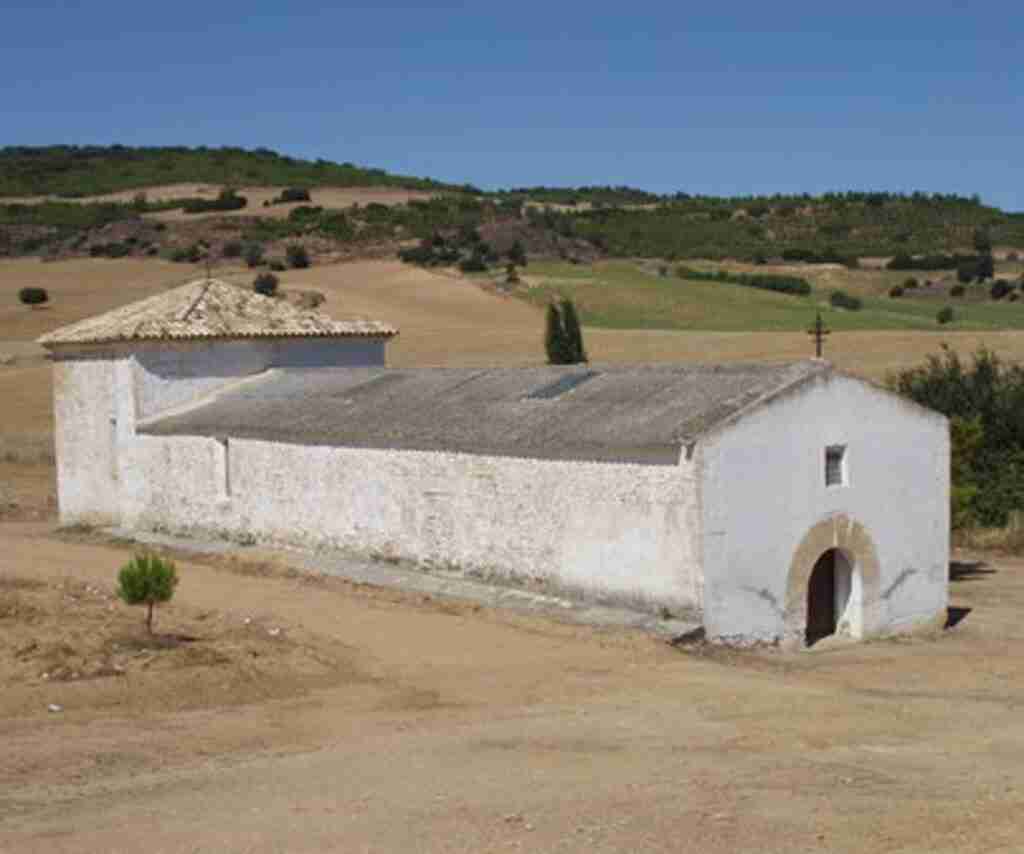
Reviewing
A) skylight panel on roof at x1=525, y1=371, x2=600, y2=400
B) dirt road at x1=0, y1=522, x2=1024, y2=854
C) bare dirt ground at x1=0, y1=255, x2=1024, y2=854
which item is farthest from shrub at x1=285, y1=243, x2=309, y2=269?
dirt road at x1=0, y1=522, x2=1024, y2=854

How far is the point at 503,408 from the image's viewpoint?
19.5 meters

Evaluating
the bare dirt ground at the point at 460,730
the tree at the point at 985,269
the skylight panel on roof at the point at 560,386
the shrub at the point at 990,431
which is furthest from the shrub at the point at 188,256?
the skylight panel on roof at the point at 560,386

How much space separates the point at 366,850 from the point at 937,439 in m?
11.0

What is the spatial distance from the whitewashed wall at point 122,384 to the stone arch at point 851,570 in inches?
472

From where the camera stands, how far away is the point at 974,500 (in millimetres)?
26703

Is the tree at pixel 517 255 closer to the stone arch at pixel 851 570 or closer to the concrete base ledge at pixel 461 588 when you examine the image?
the concrete base ledge at pixel 461 588

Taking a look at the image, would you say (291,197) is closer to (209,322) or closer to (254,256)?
(254,256)

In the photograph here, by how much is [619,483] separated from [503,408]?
3.39 m

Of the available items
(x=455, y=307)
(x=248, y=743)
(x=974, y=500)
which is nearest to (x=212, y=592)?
(x=248, y=743)

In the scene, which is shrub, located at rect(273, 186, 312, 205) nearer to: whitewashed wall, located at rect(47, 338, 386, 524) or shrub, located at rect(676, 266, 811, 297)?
shrub, located at rect(676, 266, 811, 297)

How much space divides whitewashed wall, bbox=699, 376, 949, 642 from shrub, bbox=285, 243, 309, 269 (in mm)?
53639

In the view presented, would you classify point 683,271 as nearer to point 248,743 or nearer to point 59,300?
point 59,300

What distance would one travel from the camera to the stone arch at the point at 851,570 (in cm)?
1622

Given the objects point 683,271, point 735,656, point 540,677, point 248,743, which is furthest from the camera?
point 683,271
